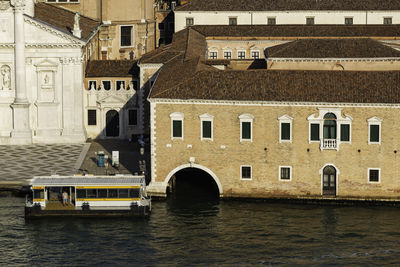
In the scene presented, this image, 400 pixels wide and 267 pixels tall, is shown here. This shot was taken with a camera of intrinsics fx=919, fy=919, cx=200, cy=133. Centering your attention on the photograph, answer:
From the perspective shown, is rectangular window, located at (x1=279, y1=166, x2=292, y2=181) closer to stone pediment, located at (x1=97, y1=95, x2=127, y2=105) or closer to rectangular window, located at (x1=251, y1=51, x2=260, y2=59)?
stone pediment, located at (x1=97, y1=95, x2=127, y2=105)

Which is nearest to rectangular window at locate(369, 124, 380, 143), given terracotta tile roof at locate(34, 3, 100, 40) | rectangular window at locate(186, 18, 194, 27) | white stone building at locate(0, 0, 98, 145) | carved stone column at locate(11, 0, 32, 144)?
white stone building at locate(0, 0, 98, 145)

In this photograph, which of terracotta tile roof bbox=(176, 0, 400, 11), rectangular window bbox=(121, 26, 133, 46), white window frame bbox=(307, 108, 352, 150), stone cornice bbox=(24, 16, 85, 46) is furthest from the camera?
rectangular window bbox=(121, 26, 133, 46)

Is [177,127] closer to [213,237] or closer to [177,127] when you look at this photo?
[177,127]

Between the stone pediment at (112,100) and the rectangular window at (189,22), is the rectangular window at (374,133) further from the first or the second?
the rectangular window at (189,22)

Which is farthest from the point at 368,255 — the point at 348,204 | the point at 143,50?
the point at 143,50

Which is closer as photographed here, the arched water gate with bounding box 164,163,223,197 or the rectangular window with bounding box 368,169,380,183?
the rectangular window with bounding box 368,169,380,183

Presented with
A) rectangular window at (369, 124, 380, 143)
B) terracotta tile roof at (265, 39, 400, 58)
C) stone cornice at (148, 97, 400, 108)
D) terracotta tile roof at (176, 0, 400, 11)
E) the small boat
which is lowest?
the small boat

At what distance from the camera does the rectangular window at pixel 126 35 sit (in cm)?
8375

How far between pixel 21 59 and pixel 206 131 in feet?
68.2

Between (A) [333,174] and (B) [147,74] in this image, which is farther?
(B) [147,74]

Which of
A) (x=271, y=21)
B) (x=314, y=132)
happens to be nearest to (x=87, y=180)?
(x=314, y=132)

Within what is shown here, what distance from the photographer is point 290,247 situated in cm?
4509

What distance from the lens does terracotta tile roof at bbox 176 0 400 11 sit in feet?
269

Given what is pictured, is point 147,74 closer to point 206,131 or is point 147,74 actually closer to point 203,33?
point 203,33
